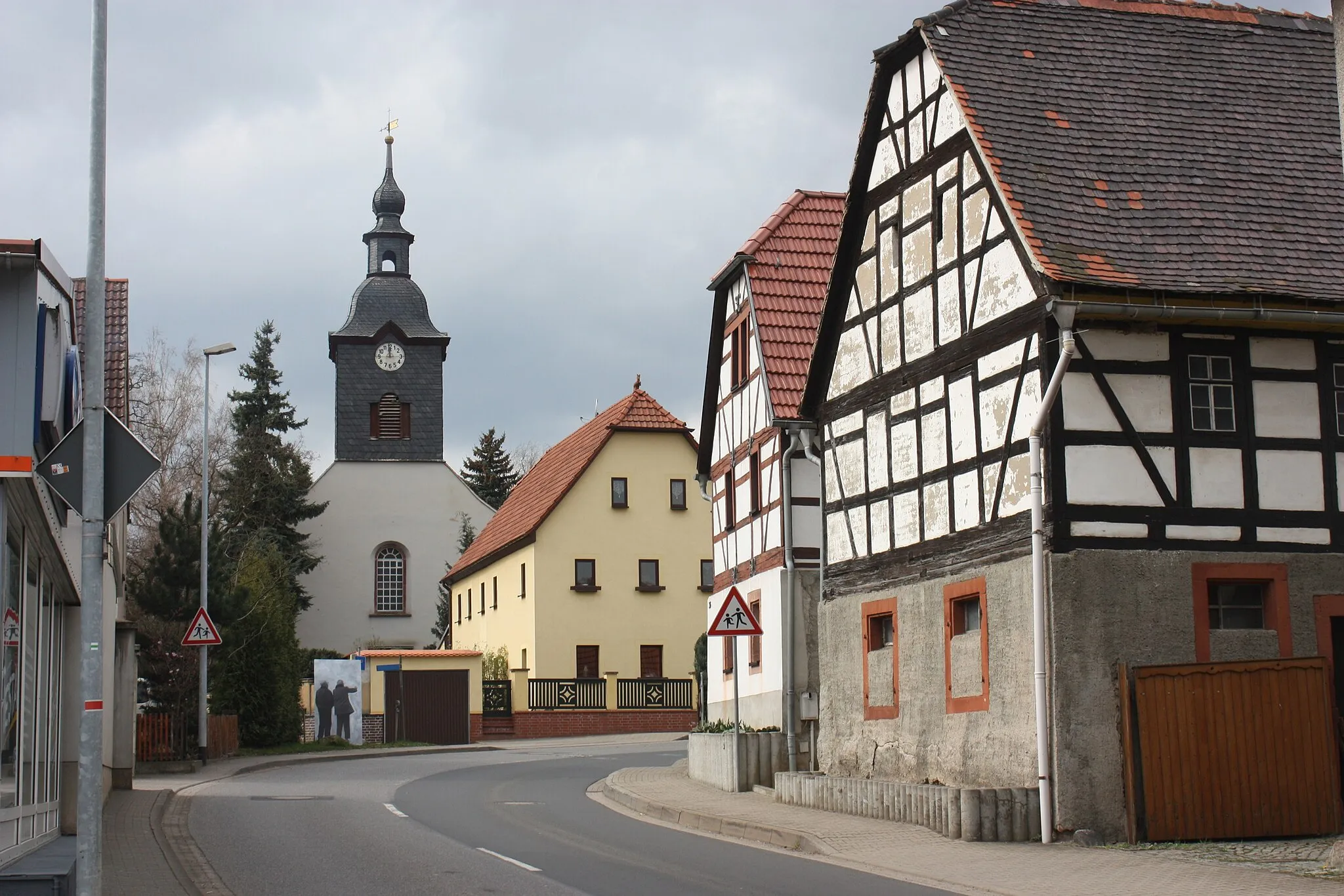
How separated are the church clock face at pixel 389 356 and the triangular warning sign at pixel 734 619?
4580 cm

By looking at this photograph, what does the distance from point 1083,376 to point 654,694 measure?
100 feet

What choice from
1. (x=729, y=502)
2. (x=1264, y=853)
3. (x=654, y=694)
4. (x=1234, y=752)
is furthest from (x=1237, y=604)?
(x=654, y=694)

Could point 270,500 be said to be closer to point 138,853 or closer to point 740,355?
point 740,355

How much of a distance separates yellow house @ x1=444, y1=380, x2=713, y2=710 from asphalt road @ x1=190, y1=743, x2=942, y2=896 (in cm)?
2088

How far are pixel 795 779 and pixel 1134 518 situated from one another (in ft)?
20.0

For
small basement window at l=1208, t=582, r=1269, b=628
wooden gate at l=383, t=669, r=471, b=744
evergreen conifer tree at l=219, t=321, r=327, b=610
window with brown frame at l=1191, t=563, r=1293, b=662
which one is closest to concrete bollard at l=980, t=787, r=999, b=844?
window with brown frame at l=1191, t=563, r=1293, b=662

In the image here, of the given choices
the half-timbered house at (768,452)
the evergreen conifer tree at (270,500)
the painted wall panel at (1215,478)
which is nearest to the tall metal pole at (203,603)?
the half-timbered house at (768,452)

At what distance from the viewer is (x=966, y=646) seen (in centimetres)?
1892

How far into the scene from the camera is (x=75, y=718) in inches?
631

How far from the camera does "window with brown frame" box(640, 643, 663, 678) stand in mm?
48594

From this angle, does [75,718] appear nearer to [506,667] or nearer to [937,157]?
[937,157]

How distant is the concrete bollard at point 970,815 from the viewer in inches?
640

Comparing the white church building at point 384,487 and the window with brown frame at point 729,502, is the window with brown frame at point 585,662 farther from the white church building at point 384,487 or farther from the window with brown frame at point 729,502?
the white church building at point 384,487

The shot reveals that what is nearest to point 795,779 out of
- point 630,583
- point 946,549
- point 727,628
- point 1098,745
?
point 727,628
